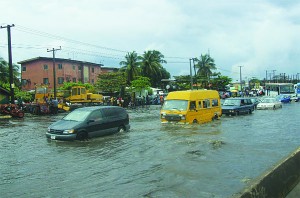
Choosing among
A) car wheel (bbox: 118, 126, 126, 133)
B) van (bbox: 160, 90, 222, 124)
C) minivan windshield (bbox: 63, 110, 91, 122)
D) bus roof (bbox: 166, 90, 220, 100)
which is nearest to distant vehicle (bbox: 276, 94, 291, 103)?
van (bbox: 160, 90, 222, 124)

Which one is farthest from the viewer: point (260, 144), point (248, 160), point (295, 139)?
point (295, 139)

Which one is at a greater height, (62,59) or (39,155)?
(62,59)

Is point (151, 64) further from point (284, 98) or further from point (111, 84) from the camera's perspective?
point (284, 98)

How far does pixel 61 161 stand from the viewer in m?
11.5

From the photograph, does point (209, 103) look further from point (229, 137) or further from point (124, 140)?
point (124, 140)

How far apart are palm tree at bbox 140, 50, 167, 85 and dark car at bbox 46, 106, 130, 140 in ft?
198

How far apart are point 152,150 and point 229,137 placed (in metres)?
4.83

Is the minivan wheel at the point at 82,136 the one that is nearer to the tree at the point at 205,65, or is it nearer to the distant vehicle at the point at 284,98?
the distant vehicle at the point at 284,98

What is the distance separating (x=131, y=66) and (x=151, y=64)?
5.57m

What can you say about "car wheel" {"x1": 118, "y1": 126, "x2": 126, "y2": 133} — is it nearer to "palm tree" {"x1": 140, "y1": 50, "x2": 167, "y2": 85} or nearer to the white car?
the white car

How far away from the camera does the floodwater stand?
795cm

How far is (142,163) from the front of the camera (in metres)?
11.0

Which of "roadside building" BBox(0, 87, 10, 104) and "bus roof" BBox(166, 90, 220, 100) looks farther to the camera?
"roadside building" BBox(0, 87, 10, 104)

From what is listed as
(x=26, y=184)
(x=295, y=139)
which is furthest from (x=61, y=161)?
(x=295, y=139)
